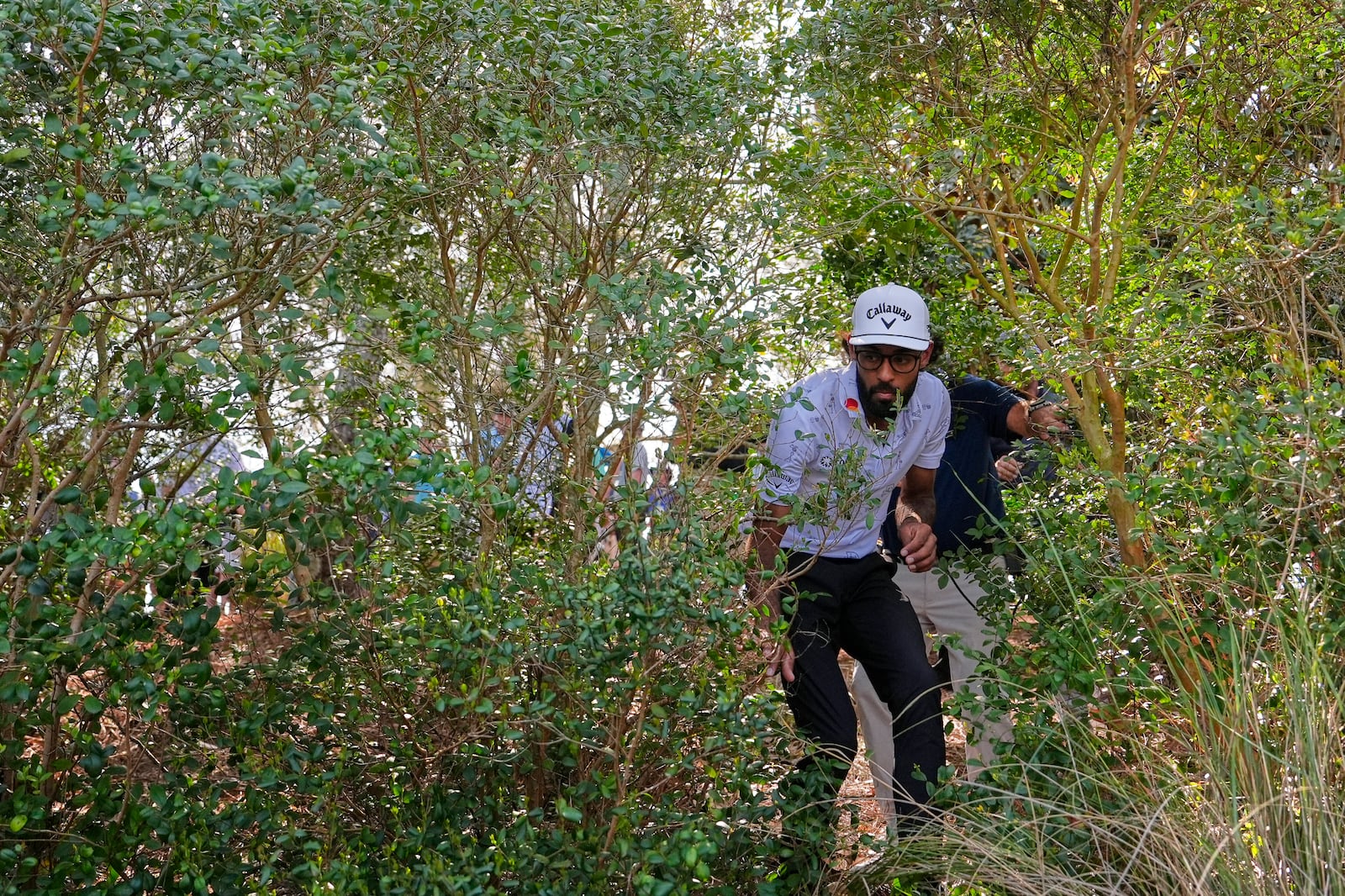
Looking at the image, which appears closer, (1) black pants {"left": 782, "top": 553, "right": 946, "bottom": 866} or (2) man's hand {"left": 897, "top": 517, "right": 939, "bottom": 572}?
(1) black pants {"left": 782, "top": 553, "right": 946, "bottom": 866}

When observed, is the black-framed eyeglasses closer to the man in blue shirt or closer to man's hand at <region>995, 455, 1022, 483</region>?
the man in blue shirt

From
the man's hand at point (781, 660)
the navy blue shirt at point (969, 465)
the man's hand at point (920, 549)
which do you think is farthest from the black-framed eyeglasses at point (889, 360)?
the man's hand at point (781, 660)

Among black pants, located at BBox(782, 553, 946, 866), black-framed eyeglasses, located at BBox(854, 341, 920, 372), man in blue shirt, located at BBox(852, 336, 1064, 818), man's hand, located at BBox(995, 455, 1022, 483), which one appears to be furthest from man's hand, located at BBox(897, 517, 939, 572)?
man's hand, located at BBox(995, 455, 1022, 483)

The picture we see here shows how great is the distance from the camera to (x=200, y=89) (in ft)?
10.1

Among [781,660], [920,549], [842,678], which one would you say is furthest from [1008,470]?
[781,660]

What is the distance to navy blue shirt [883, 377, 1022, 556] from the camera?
198 inches

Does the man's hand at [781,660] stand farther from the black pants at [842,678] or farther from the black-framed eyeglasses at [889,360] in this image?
the black-framed eyeglasses at [889,360]

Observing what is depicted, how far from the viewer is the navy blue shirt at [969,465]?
198 inches

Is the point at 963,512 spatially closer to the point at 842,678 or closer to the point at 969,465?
the point at 969,465

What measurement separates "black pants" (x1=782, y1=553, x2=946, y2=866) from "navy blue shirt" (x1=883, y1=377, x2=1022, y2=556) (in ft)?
2.80

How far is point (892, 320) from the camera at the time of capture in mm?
4094

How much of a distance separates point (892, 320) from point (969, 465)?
125cm

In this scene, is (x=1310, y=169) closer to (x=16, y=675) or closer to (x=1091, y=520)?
(x=1091, y=520)

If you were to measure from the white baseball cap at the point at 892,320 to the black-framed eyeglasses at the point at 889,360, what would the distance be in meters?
0.03
